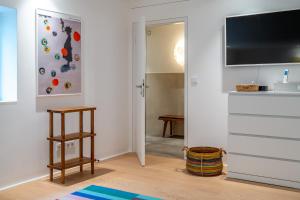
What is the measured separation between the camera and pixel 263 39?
3850 mm

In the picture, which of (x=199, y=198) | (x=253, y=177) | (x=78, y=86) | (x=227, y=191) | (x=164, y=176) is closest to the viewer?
(x=199, y=198)

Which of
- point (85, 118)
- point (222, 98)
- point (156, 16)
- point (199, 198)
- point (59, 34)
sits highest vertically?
point (156, 16)

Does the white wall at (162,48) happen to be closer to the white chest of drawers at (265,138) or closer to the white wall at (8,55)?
the white chest of drawers at (265,138)

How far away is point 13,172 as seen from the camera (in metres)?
3.36

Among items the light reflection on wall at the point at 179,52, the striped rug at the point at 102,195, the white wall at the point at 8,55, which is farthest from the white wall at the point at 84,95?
the light reflection on wall at the point at 179,52

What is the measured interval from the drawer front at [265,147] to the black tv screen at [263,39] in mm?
961

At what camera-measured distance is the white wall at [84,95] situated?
337cm

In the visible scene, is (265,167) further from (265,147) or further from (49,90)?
(49,90)

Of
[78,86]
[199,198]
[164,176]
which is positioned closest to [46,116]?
[78,86]

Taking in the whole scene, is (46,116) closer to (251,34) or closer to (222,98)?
(222,98)

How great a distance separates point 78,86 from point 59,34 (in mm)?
681

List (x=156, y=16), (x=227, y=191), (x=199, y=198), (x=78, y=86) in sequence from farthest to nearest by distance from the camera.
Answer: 1. (x=156, y=16)
2. (x=78, y=86)
3. (x=227, y=191)
4. (x=199, y=198)

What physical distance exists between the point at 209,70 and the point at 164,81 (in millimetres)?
2123

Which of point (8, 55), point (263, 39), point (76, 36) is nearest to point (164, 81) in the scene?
point (76, 36)
